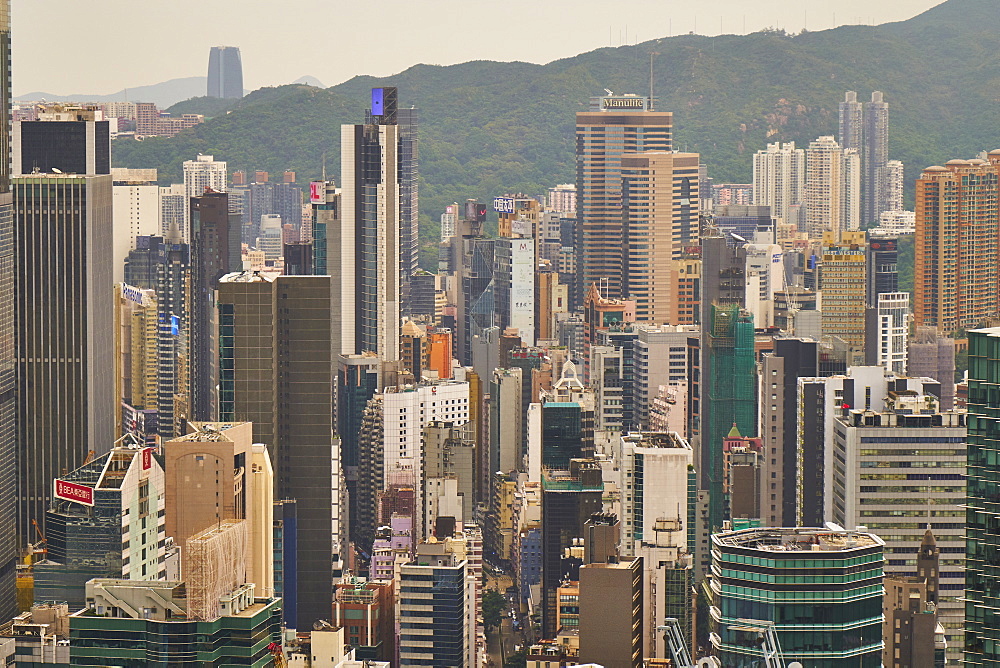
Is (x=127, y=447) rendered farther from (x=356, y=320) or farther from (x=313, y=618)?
(x=356, y=320)

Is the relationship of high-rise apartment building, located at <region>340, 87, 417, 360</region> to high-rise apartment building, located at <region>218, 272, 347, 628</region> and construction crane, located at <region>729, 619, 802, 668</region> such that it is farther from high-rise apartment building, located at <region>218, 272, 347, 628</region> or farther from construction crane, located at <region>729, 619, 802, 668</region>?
construction crane, located at <region>729, 619, 802, 668</region>

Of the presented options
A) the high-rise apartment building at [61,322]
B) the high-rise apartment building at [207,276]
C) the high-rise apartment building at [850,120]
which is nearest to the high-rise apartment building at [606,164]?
the high-rise apartment building at [850,120]

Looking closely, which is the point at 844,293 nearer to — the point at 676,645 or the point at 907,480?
the point at 907,480

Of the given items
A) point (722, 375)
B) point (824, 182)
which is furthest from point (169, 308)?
point (824, 182)

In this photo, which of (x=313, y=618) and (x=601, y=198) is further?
(x=601, y=198)

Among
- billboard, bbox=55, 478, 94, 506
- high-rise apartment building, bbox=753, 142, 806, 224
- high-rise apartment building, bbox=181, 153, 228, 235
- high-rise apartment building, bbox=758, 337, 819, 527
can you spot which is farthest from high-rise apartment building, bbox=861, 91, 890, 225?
billboard, bbox=55, 478, 94, 506

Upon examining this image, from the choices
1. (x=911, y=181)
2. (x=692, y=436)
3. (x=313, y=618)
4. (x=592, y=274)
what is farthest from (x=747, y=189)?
(x=313, y=618)
